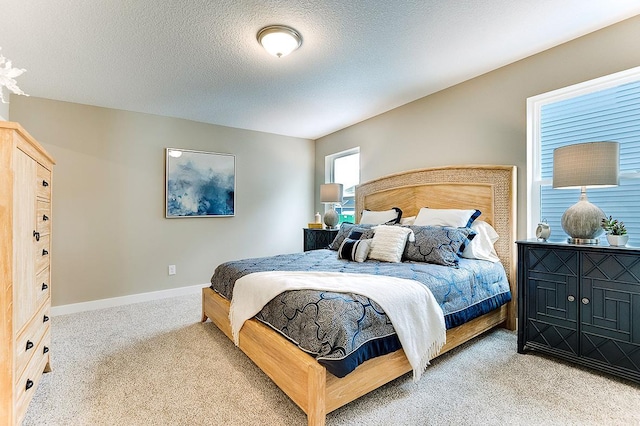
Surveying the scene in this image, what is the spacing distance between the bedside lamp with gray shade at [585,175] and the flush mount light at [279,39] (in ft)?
6.74

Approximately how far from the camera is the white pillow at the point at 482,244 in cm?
265

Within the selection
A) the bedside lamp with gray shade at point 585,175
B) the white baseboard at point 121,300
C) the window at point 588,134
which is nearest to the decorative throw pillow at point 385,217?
the window at point 588,134

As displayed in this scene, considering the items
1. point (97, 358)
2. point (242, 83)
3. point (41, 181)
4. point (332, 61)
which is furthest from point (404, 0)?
point (97, 358)

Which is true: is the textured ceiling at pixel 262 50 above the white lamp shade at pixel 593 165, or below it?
above

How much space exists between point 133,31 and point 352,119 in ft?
9.02

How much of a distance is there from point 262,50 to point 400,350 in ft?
7.87

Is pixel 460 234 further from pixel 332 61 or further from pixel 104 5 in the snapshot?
pixel 104 5

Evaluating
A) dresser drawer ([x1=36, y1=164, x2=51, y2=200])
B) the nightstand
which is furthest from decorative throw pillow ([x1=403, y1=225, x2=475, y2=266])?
dresser drawer ([x1=36, y1=164, x2=51, y2=200])

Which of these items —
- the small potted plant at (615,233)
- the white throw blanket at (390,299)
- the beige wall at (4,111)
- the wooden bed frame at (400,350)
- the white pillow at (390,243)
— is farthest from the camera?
the beige wall at (4,111)

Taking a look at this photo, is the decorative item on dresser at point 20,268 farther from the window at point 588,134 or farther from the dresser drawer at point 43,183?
the window at point 588,134

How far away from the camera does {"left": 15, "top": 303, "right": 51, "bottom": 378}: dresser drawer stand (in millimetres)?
1384

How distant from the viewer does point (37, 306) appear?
173 centimetres

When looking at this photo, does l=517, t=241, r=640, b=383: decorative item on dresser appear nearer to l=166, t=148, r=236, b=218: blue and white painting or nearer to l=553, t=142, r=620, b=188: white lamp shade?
l=553, t=142, r=620, b=188: white lamp shade

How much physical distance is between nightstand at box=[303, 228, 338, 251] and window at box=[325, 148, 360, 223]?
0.65 metres
